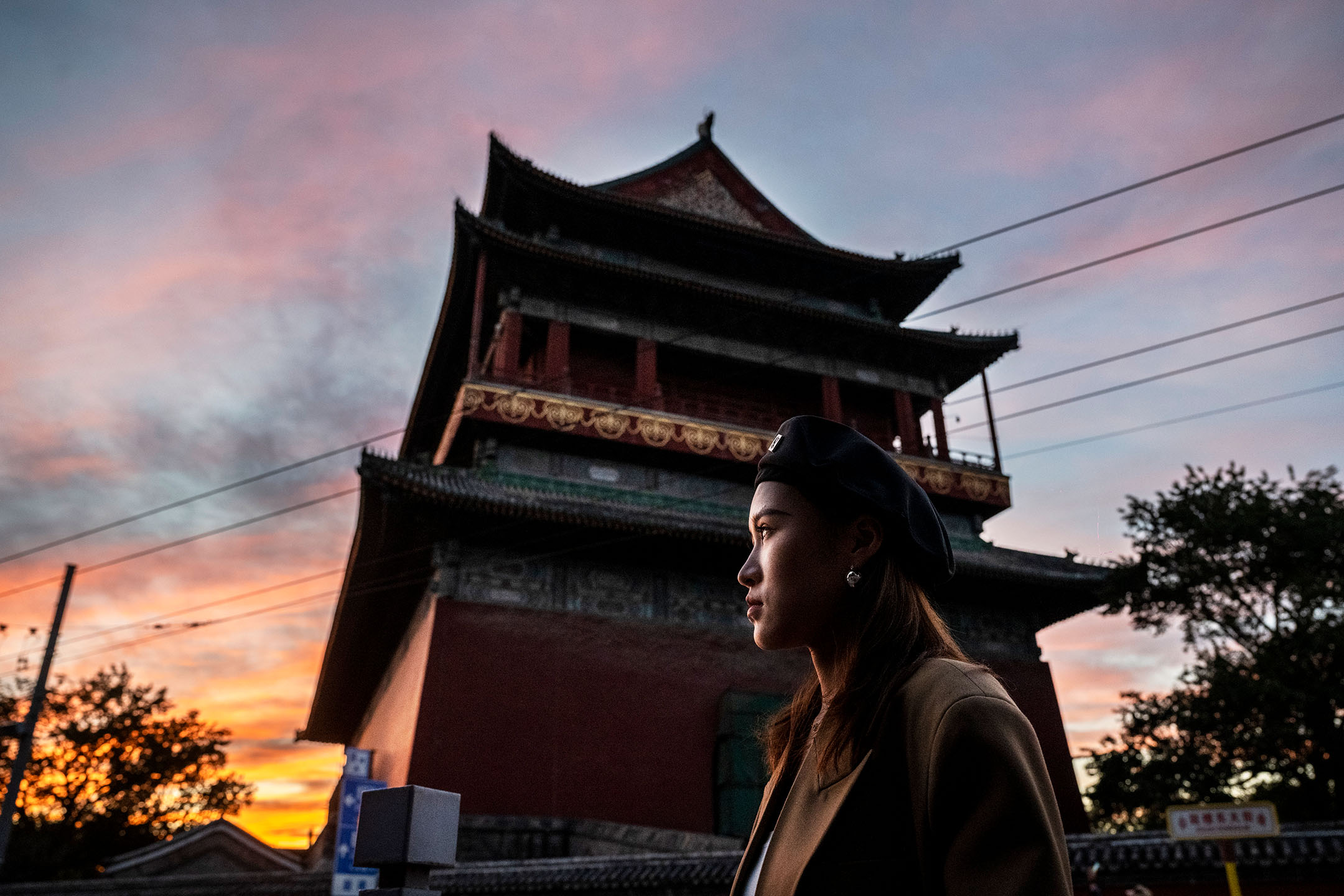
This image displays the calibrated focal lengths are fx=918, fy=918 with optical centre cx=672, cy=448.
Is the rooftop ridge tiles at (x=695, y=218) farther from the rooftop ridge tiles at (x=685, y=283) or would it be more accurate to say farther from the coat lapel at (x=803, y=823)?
the coat lapel at (x=803, y=823)

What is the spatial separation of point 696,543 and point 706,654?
1532 mm

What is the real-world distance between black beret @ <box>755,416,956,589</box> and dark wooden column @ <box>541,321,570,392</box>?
42.1 feet

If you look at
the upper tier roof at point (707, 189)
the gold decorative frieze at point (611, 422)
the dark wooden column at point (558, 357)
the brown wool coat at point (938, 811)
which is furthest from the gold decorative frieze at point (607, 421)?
the brown wool coat at point (938, 811)

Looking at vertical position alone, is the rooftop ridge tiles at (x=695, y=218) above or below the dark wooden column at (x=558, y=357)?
above

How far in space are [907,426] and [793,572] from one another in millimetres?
16025

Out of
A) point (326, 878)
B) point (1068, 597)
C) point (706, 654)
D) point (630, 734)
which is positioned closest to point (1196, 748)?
point (1068, 597)

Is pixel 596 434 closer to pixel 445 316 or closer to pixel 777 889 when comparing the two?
pixel 445 316

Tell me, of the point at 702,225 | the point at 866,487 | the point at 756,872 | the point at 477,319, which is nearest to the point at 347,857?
the point at 477,319

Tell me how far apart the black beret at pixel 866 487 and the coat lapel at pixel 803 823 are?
0.33 metres

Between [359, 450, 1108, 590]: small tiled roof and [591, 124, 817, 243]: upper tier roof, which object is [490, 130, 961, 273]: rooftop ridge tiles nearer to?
[591, 124, 817, 243]: upper tier roof

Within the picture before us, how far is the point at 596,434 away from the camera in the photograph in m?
13.9

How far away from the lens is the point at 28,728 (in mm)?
13664

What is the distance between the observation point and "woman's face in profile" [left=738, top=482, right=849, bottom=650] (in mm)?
1450

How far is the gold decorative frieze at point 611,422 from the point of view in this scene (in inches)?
530
